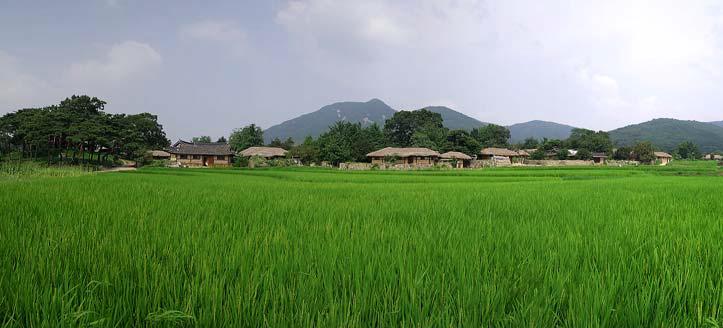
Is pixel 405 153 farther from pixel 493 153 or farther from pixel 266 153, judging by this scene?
pixel 266 153

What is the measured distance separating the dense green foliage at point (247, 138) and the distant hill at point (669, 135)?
142 m

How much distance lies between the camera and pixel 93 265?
1844 millimetres

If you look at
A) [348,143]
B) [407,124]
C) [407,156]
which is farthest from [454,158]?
[407,124]

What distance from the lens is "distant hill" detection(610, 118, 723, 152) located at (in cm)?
14479

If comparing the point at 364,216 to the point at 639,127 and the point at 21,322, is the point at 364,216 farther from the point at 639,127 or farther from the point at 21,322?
the point at 639,127

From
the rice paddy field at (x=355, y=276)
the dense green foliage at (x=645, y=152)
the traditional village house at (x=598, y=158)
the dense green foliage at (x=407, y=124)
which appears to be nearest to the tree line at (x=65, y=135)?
the rice paddy field at (x=355, y=276)

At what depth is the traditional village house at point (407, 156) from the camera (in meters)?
50.4

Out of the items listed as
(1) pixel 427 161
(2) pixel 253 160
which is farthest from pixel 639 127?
(2) pixel 253 160

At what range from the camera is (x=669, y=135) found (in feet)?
521

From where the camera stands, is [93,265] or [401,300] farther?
[93,265]

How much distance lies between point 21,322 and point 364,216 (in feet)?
10.2

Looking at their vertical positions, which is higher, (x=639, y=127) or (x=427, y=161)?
(x=639, y=127)

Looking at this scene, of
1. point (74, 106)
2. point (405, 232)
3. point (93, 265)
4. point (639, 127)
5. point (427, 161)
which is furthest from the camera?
point (639, 127)

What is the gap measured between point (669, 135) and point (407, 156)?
172 meters
